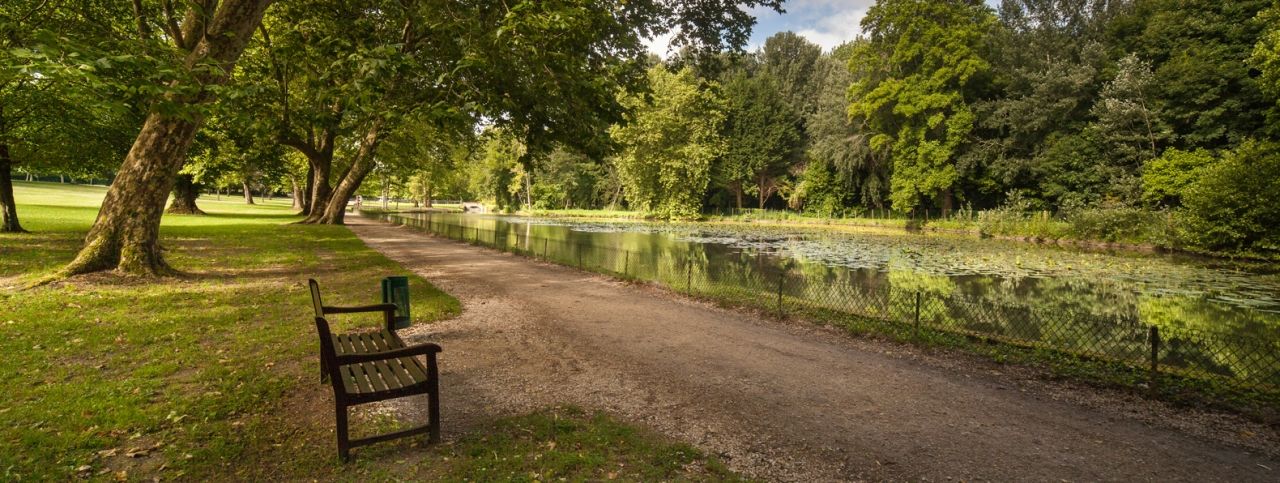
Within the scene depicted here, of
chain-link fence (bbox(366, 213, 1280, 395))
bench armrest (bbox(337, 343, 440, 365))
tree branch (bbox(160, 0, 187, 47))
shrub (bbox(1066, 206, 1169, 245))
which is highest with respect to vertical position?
tree branch (bbox(160, 0, 187, 47))

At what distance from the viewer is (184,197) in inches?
1336

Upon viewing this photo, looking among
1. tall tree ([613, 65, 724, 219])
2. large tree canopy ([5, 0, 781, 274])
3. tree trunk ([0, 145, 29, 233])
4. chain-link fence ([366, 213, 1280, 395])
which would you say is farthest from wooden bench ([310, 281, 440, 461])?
tall tree ([613, 65, 724, 219])

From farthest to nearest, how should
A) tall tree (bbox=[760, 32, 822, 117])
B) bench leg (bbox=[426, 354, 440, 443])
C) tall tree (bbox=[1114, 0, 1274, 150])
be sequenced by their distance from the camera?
tall tree (bbox=[760, 32, 822, 117]) < tall tree (bbox=[1114, 0, 1274, 150]) < bench leg (bbox=[426, 354, 440, 443])

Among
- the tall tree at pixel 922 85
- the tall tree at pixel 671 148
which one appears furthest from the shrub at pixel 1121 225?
the tall tree at pixel 671 148

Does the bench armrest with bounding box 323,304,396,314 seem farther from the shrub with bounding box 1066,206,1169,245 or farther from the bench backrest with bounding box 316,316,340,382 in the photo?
the shrub with bounding box 1066,206,1169,245

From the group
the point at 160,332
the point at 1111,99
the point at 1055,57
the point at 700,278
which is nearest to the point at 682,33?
the point at 700,278

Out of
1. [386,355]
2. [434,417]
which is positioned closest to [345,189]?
[434,417]

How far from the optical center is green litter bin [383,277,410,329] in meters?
7.23

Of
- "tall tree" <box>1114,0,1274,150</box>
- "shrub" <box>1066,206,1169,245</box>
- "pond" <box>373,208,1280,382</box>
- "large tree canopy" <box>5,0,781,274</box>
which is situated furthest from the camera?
"tall tree" <box>1114,0,1274,150</box>

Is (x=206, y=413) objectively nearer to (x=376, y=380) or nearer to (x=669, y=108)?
(x=376, y=380)

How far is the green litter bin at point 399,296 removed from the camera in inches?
285

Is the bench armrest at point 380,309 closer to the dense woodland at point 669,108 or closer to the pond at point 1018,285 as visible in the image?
the dense woodland at point 669,108

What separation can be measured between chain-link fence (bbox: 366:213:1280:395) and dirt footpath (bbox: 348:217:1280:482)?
3.67ft

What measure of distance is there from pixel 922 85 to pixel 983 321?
34.3 meters
